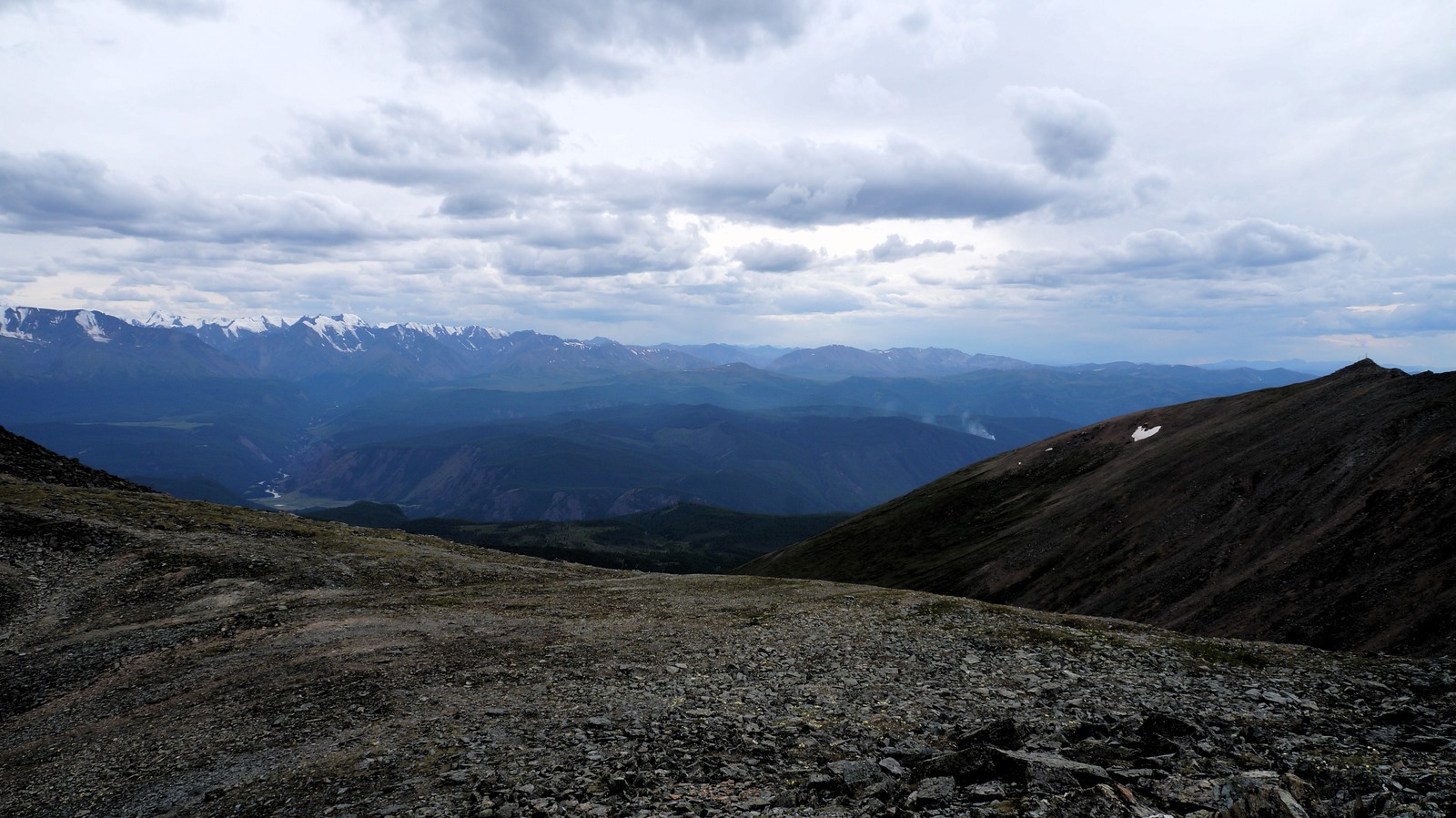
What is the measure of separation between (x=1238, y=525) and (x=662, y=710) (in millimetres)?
81320

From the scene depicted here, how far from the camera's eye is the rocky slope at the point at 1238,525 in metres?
55.0

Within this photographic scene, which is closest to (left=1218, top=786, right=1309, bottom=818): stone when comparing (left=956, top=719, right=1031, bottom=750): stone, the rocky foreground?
the rocky foreground

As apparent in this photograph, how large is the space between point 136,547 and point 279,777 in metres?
40.6

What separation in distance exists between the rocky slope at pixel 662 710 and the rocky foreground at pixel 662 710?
0.39ft

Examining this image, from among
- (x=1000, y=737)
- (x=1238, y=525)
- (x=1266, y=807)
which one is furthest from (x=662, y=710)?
(x=1238, y=525)

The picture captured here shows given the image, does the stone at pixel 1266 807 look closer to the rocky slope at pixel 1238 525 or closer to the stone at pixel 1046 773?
the stone at pixel 1046 773

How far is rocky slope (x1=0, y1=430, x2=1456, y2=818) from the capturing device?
631 inches

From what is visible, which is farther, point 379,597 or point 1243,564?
point 1243,564

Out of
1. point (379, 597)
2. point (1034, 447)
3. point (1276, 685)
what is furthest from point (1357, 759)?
point (1034, 447)

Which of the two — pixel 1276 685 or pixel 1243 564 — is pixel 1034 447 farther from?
pixel 1276 685

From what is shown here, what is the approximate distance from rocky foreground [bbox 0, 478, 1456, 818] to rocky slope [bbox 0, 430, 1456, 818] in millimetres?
119

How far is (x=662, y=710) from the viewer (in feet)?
76.8

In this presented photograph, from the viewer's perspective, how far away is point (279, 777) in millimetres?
19219

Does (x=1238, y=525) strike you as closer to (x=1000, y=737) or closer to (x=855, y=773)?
(x=1000, y=737)
